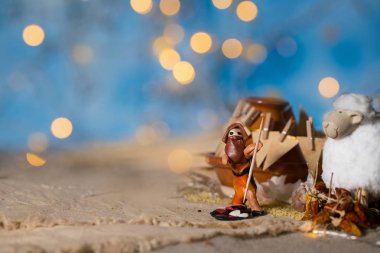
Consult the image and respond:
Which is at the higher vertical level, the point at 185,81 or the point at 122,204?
the point at 185,81

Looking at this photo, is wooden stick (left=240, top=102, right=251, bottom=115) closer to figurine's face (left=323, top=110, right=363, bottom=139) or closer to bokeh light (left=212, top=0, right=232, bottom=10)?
figurine's face (left=323, top=110, right=363, bottom=139)

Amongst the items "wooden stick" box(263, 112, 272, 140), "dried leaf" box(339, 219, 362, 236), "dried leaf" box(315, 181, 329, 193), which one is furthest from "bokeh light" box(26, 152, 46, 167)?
"dried leaf" box(339, 219, 362, 236)

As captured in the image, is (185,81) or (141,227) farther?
(185,81)

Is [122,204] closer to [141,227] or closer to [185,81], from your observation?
[141,227]

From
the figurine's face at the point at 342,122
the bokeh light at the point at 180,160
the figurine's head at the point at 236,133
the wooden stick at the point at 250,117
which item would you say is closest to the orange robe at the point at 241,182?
the figurine's head at the point at 236,133

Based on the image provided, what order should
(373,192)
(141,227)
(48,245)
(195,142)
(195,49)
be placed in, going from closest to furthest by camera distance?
1. (48,245)
2. (141,227)
3. (373,192)
4. (195,49)
5. (195,142)

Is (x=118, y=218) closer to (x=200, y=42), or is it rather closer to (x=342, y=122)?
(x=342, y=122)

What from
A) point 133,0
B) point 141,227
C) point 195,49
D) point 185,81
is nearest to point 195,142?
point 185,81
